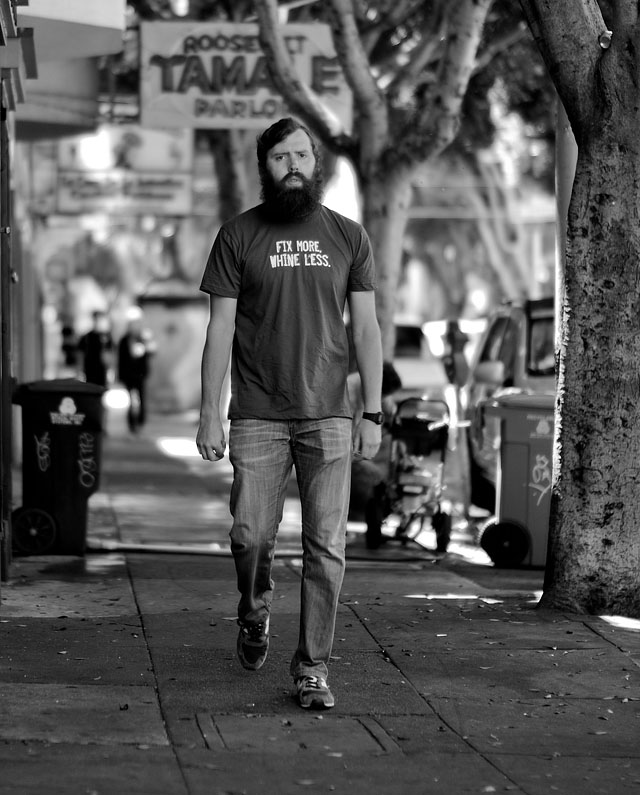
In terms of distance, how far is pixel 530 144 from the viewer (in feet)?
97.0

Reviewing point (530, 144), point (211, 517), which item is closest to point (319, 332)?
point (211, 517)

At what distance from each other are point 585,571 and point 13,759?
11.9ft

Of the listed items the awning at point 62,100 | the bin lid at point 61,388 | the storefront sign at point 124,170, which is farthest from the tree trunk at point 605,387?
the storefront sign at point 124,170

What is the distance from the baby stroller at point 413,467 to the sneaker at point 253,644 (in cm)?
507

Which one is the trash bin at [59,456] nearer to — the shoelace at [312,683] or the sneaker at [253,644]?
the sneaker at [253,644]

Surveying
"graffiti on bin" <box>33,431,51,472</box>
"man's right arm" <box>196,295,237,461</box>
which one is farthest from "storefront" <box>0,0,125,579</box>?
"man's right arm" <box>196,295,237,461</box>

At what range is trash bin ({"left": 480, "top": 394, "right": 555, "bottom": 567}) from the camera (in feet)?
34.0

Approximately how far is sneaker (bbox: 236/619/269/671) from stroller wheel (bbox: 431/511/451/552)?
4.94m

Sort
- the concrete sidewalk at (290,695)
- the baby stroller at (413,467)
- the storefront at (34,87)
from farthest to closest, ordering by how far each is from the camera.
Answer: the baby stroller at (413,467) < the storefront at (34,87) < the concrete sidewalk at (290,695)

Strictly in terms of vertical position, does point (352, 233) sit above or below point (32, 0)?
below

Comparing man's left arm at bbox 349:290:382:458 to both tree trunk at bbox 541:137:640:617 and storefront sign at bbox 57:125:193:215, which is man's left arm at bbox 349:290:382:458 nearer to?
tree trunk at bbox 541:137:640:617

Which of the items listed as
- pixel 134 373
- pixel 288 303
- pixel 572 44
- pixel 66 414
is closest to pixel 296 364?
pixel 288 303

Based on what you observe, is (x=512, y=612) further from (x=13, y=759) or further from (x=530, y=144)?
(x=530, y=144)

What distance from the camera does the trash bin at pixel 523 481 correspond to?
34.0 feet
